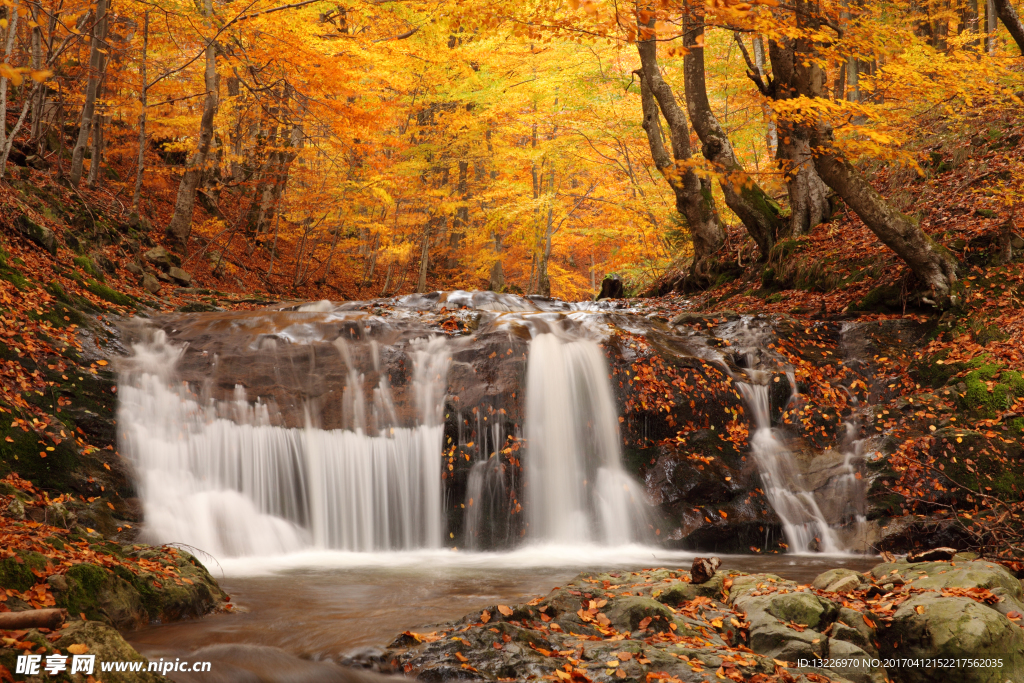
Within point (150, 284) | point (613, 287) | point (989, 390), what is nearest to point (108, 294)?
point (150, 284)

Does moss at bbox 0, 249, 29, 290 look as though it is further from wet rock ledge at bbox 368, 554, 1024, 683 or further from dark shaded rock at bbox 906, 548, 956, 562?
dark shaded rock at bbox 906, 548, 956, 562

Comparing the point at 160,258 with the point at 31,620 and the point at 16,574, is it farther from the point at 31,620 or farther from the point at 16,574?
the point at 31,620

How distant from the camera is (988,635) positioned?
4105 mm

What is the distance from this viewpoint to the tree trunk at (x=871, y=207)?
27.5 ft

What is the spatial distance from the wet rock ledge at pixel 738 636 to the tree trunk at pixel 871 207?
5.36m

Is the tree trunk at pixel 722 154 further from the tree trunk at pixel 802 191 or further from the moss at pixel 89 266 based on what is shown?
the moss at pixel 89 266

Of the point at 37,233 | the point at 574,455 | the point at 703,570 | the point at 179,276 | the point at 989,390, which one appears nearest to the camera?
the point at 703,570

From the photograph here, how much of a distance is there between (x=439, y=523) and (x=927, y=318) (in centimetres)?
744

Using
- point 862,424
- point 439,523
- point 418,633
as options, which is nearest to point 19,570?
point 418,633

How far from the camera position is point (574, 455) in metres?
8.73

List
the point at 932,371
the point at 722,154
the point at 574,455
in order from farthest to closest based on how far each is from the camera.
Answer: the point at 722,154 → the point at 574,455 → the point at 932,371

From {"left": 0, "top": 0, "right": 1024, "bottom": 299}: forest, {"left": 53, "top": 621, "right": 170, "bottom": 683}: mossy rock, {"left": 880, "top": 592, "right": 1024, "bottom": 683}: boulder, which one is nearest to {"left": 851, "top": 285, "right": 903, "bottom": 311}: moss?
{"left": 0, "top": 0, "right": 1024, "bottom": 299}: forest

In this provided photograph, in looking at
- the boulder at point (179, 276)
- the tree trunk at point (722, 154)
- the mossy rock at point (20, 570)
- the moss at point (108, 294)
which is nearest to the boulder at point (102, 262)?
the moss at point (108, 294)

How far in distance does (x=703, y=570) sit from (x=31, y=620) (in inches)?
181
